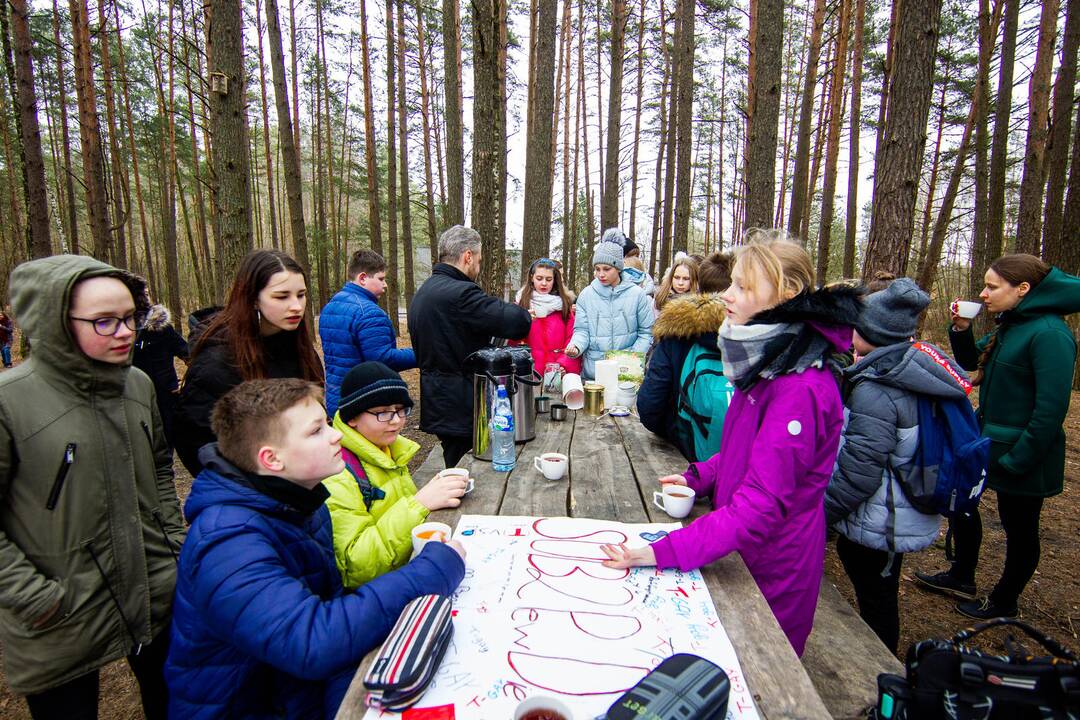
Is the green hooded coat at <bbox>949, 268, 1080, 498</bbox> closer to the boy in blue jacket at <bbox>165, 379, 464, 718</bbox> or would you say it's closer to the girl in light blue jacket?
the girl in light blue jacket

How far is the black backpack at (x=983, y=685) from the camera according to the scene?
91 centimetres

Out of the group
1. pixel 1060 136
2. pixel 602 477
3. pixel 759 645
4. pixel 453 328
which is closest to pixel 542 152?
pixel 453 328

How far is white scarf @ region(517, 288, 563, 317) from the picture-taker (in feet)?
14.7

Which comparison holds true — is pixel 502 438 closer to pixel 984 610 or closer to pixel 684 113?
pixel 984 610

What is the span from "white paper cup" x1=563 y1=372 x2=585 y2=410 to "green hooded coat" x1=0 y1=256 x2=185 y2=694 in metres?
2.31

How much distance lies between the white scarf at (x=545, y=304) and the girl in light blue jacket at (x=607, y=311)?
235mm

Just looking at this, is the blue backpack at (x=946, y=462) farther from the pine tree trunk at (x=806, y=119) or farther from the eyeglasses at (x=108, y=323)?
the pine tree trunk at (x=806, y=119)

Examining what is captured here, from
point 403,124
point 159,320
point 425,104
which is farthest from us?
point 425,104

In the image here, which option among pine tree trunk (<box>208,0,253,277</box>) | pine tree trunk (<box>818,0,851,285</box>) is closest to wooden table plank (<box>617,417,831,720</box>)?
pine tree trunk (<box>208,0,253,277</box>)

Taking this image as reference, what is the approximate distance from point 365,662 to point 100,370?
1.34 meters

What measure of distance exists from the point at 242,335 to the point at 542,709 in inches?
82.9

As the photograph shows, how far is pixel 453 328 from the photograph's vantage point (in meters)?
3.32

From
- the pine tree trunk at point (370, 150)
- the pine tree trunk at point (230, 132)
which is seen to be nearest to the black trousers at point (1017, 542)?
the pine tree trunk at point (230, 132)

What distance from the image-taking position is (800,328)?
5.01ft
